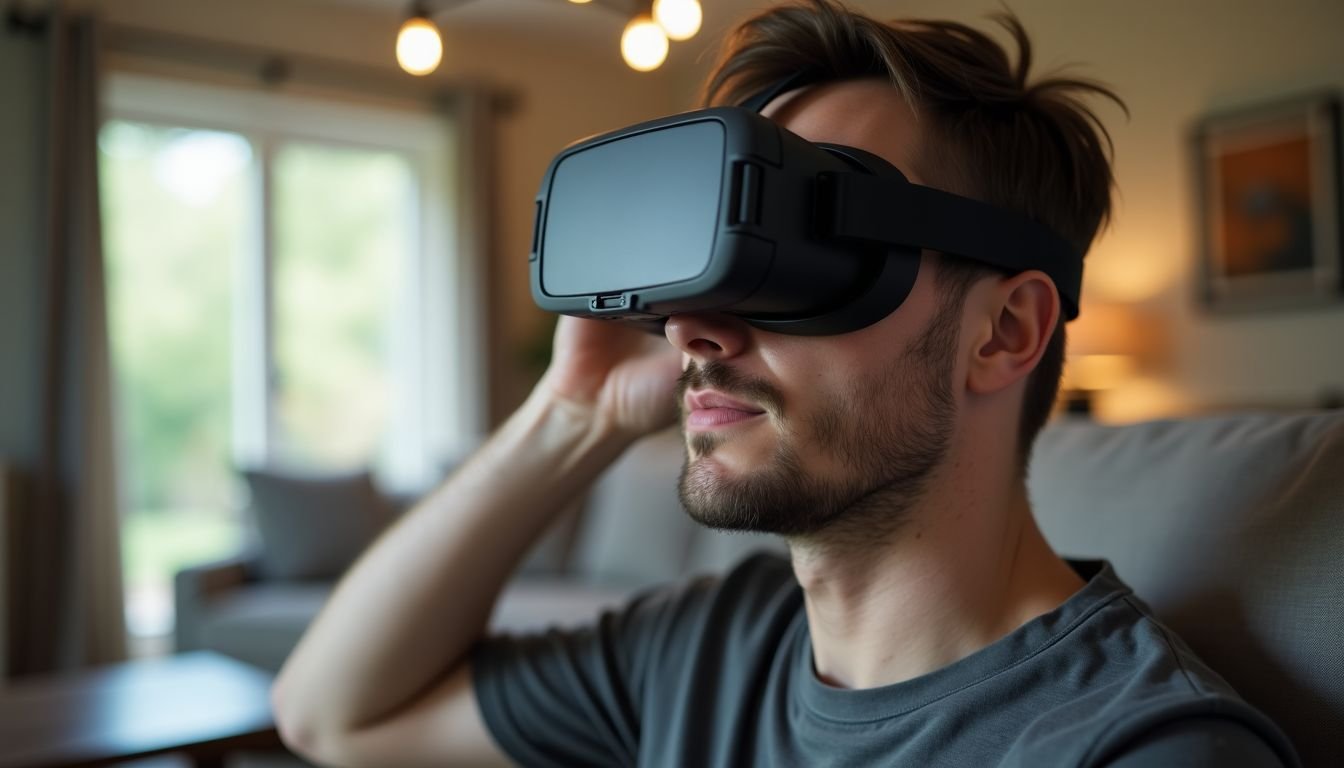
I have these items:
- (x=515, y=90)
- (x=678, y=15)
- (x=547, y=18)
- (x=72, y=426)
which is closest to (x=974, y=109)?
(x=678, y=15)

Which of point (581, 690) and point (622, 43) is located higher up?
point (622, 43)

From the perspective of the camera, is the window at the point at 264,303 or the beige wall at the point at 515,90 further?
the beige wall at the point at 515,90

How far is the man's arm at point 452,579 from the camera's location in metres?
1.19

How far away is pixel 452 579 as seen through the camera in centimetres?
120

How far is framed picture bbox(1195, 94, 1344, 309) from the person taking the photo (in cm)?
403

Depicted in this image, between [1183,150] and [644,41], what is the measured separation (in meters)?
2.89

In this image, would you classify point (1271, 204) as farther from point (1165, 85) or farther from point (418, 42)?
point (418, 42)

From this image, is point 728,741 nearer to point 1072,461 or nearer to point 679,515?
point 1072,461

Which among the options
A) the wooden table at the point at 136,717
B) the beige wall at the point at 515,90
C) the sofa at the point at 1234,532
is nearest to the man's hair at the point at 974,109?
the sofa at the point at 1234,532

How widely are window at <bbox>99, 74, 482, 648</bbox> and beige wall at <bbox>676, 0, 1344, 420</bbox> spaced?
2.52 m

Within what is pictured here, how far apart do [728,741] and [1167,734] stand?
43 centimetres

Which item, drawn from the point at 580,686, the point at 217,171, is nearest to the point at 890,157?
the point at 580,686

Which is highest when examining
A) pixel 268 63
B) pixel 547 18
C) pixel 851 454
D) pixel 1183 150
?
pixel 547 18

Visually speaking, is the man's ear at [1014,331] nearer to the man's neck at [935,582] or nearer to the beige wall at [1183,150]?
the man's neck at [935,582]
